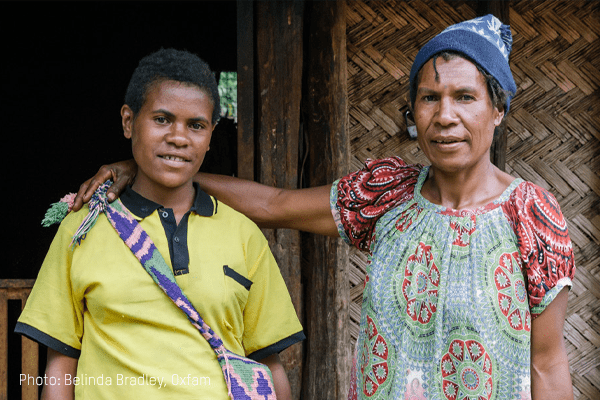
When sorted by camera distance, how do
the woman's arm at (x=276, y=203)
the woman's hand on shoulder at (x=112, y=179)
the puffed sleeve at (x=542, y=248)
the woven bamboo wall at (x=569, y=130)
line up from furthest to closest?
the woven bamboo wall at (x=569, y=130) → the woman's arm at (x=276, y=203) → the woman's hand on shoulder at (x=112, y=179) → the puffed sleeve at (x=542, y=248)

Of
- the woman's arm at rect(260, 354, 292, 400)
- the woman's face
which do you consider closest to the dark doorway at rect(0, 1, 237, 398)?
the woman's face

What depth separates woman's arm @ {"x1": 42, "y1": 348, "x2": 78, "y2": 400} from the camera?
5.63 feet

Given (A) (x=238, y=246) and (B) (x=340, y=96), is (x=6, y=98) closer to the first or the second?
(B) (x=340, y=96)

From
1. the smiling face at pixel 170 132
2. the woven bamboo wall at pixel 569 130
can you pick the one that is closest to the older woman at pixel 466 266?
the smiling face at pixel 170 132

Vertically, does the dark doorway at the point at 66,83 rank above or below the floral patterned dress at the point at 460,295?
above

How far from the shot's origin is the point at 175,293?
1.72 m

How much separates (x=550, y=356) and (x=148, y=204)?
1.44m

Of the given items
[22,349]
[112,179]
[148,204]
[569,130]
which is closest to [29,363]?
[22,349]

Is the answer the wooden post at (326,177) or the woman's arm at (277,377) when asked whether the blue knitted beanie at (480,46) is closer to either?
the wooden post at (326,177)

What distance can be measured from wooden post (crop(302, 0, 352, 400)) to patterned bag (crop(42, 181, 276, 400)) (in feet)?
3.10

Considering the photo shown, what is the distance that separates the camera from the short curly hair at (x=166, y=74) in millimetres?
1865

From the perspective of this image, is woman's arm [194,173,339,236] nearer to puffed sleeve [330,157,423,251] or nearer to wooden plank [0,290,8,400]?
puffed sleeve [330,157,423,251]

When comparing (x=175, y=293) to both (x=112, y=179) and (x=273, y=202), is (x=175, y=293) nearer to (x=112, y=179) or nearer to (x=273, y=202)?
(x=112, y=179)

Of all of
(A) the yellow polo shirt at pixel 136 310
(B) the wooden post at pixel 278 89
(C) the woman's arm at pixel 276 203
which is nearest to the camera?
(A) the yellow polo shirt at pixel 136 310
